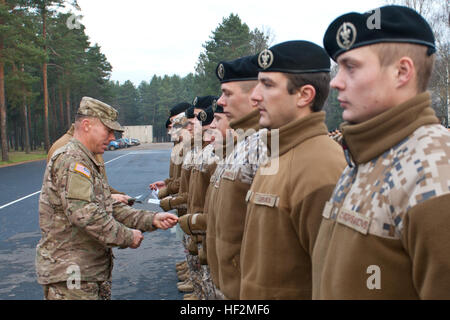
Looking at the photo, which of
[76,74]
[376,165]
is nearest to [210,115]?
[376,165]

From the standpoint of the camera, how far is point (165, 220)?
461 centimetres

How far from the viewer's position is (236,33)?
53.8 metres

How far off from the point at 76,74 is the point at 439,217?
57829 millimetres

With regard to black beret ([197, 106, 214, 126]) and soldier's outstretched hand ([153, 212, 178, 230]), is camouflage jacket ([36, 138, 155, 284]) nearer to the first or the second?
soldier's outstretched hand ([153, 212, 178, 230])

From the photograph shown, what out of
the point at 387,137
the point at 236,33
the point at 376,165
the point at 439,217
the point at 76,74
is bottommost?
the point at 439,217

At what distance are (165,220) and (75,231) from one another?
3.08 feet

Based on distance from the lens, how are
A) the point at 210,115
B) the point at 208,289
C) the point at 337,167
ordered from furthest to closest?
the point at 210,115
the point at 208,289
the point at 337,167

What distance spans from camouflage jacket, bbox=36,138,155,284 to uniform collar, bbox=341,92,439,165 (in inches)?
107

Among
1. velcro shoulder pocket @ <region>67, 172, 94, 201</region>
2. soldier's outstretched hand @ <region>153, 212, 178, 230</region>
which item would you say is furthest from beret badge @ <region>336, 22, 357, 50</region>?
soldier's outstretched hand @ <region>153, 212, 178, 230</region>

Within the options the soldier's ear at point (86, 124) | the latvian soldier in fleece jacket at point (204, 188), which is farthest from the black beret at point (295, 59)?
the soldier's ear at point (86, 124)

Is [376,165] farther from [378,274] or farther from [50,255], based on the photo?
[50,255]

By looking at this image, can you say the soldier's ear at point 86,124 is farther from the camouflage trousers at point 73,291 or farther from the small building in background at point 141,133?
the small building in background at point 141,133

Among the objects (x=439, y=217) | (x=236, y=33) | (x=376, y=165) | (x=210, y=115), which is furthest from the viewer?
(x=236, y=33)
